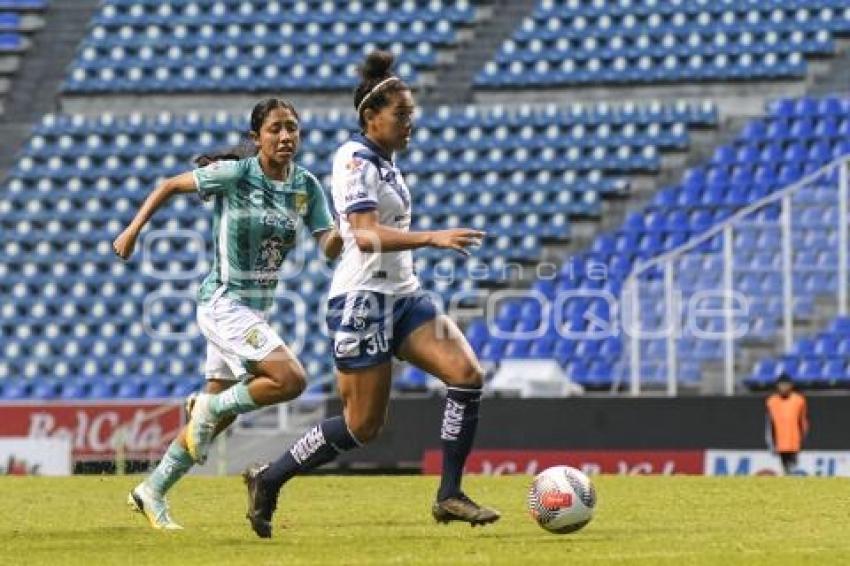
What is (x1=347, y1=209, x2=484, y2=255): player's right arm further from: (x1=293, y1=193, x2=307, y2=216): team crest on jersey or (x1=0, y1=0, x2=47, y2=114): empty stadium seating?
(x1=0, y1=0, x2=47, y2=114): empty stadium seating

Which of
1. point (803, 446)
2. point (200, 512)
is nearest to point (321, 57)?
point (803, 446)

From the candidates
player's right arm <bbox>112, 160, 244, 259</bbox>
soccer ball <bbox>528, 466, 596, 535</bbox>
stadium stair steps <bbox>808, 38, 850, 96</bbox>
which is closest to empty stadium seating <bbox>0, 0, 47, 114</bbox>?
stadium stair steps <bbox>808, 38, 850, 96</bbox>

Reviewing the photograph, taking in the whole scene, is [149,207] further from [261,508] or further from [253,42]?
[253,42]

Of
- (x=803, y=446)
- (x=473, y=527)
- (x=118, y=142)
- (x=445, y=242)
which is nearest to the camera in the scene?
(x=445, y=242)

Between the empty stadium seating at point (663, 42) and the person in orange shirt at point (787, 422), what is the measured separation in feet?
29.7

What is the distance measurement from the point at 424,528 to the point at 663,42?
A: 66.9 feet

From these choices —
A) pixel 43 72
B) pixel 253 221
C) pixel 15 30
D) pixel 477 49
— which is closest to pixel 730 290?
pixel 477 49

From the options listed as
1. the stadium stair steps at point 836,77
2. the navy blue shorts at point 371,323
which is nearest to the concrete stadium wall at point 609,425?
the stadium stair steps at point 836,77

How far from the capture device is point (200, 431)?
1119 cm

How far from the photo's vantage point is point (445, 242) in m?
9.59

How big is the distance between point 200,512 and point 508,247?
1620cm

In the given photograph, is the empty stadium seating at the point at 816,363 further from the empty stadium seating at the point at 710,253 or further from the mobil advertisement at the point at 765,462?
the mobil advertisement at the point at 765,462

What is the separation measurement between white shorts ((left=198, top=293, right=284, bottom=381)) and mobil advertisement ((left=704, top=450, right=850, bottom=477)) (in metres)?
11.4

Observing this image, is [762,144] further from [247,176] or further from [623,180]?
[247,176]
